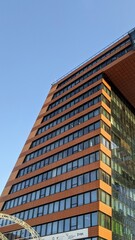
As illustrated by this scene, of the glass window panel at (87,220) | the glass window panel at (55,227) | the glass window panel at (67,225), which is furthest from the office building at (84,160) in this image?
the glass window panel at (55,227)

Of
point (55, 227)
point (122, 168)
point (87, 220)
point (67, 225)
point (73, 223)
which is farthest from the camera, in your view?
point (122, 168)

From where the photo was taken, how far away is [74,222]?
4875 cm

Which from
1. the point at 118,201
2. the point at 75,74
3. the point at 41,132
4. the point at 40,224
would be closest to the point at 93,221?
the point at 118,201

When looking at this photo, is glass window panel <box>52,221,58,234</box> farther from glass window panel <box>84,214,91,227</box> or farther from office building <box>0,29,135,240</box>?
glass window panel <box>84,214,91,227</box>

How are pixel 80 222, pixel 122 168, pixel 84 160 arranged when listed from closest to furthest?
pixel 80 222 → pixel 84 160 → pixel 122 168

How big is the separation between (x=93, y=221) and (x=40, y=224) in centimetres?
1276

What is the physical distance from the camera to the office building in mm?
49375

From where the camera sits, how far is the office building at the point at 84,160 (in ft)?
162

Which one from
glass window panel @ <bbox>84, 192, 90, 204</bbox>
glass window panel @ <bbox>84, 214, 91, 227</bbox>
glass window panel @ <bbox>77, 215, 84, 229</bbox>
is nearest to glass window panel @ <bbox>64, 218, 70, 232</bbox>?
glass window panel @ <bbox>77, 215, 84, 229</bbox>

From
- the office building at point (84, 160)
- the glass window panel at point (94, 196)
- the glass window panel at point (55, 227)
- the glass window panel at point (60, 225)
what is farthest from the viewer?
the glass window panel at point (55, 227)

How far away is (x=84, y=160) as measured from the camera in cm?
5450

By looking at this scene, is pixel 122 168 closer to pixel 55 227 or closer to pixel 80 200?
pixel 80 200

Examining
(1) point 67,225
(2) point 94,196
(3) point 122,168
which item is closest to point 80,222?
(1) point 67,225

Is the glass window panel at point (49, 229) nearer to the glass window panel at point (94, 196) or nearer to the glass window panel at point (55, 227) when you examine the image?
the glass window panel at point (55, 227)
